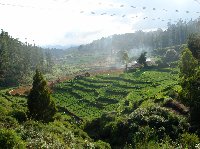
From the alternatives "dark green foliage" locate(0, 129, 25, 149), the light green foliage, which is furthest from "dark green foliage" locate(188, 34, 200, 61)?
"dark green foliage" locate(0, 129, 25, 149)

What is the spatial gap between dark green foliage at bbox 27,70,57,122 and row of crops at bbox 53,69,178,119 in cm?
1354

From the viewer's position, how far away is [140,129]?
41.8 meters

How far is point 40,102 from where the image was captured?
4562cm

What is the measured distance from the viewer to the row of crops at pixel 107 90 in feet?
210

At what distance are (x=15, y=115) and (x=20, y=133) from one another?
11.3 metres

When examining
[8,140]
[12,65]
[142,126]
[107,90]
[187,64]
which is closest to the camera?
[8,140]

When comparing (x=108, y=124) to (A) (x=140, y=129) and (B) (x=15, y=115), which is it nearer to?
(A) (x=140, y=129)

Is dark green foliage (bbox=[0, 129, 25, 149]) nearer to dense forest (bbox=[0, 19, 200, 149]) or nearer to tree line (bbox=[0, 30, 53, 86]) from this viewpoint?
dense forest (bbox=[0, 19, 200, 149])

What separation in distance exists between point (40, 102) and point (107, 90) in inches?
1238

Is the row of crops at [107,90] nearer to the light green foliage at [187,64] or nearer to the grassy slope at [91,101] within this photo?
the grassy slope at [91,101]

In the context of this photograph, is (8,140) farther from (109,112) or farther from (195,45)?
(195,45)

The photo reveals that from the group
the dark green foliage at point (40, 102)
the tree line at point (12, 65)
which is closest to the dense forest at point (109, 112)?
the dark green foliage at point (40, 102)

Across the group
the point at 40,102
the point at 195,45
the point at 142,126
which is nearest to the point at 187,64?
the point at 195,45

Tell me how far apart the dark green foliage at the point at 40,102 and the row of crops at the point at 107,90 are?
13.5 meters
